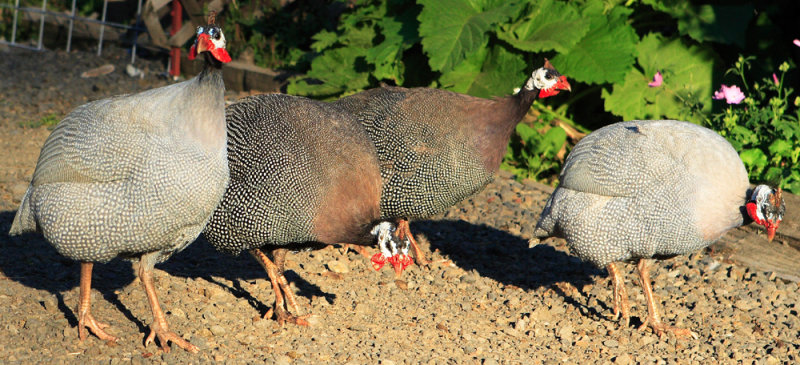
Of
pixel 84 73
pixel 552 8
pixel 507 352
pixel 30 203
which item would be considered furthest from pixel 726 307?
pixel 84 73

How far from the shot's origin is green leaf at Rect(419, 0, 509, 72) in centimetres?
539

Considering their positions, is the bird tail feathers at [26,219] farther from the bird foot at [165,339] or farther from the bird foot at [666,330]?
the bird foot at [666,330]

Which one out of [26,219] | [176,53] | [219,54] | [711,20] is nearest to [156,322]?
[26,219]

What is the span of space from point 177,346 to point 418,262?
5.81 feet

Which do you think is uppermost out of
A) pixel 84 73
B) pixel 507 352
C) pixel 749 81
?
pixel 749 81

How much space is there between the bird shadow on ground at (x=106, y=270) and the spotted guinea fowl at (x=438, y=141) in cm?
73

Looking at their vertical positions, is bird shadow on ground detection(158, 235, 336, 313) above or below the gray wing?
below

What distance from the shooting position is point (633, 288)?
4.73 meters

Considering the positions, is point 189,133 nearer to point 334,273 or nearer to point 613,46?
point 334,273

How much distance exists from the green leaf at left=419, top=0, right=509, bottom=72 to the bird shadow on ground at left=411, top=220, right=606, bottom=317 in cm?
108

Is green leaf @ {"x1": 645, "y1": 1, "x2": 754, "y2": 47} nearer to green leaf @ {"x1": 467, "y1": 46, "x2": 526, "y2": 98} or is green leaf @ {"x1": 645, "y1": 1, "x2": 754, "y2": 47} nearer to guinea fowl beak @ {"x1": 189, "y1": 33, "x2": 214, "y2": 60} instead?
green leaf @ {"x1": 467, "y1": 46, "x2": 526, "y2": 98}

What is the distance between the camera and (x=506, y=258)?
5.15m

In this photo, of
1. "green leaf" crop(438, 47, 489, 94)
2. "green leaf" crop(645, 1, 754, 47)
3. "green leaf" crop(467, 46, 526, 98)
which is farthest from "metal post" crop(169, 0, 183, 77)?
"green leaf" crop(645, 1, 754, 47)

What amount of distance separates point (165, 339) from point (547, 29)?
3689mm
